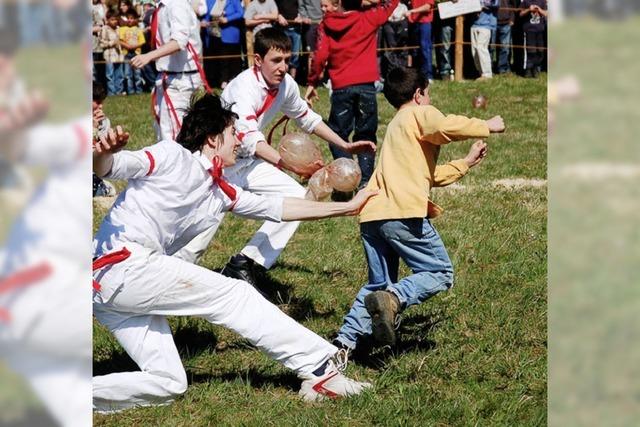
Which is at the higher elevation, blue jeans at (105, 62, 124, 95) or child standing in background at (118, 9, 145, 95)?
child standing in background at (118, 9, 145, 95)

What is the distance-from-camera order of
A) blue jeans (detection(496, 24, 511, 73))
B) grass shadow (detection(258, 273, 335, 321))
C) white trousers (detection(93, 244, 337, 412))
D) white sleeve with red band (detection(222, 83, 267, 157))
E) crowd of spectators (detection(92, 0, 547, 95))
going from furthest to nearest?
blue jeans (detection(496, 24, 511, 73)) → crowd of spectators (detection(92, 0, 547, 95)) → white sleeve with red band (detection(222, 83, 267, 157)) → grass shadow (detection(258, 273, 335, 321)) → white trousers (detection(93, 244, 337, 412))

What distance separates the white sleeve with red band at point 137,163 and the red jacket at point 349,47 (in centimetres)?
543

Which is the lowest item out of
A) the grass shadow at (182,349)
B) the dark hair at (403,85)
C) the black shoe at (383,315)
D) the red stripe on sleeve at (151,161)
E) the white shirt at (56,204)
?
the grass shadow at (182,349)

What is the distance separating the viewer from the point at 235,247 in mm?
7602

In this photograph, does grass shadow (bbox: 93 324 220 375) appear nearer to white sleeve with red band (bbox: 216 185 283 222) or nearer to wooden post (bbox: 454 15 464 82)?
white sleeve with red band (bbox: 216 185 283 222)

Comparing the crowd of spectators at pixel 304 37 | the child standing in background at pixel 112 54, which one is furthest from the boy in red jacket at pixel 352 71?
the child standing in background at pixel 112 54

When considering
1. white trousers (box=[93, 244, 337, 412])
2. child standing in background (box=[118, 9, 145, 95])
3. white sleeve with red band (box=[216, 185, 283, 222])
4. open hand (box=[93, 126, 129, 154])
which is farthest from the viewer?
child standing in background (box=[118, 9, 145, 95])

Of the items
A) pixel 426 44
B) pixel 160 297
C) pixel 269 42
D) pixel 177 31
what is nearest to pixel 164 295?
pixel 160 297

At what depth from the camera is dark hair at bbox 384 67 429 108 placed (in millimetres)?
5082

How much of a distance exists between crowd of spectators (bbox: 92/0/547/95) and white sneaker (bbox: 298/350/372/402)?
12.6 meters

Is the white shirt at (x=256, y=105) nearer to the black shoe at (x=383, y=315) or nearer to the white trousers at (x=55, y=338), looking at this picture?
the black shoe at (x=383, y=315)

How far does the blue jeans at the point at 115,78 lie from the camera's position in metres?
17.4

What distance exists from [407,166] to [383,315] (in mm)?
802

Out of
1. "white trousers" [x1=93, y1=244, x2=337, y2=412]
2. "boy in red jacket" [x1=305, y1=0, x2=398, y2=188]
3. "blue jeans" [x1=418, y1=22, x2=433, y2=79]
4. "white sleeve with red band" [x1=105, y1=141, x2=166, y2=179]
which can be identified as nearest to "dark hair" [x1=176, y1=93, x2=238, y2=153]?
"white sleeve with red band" [x1=105, y1=141, x2=166, y2=179]
